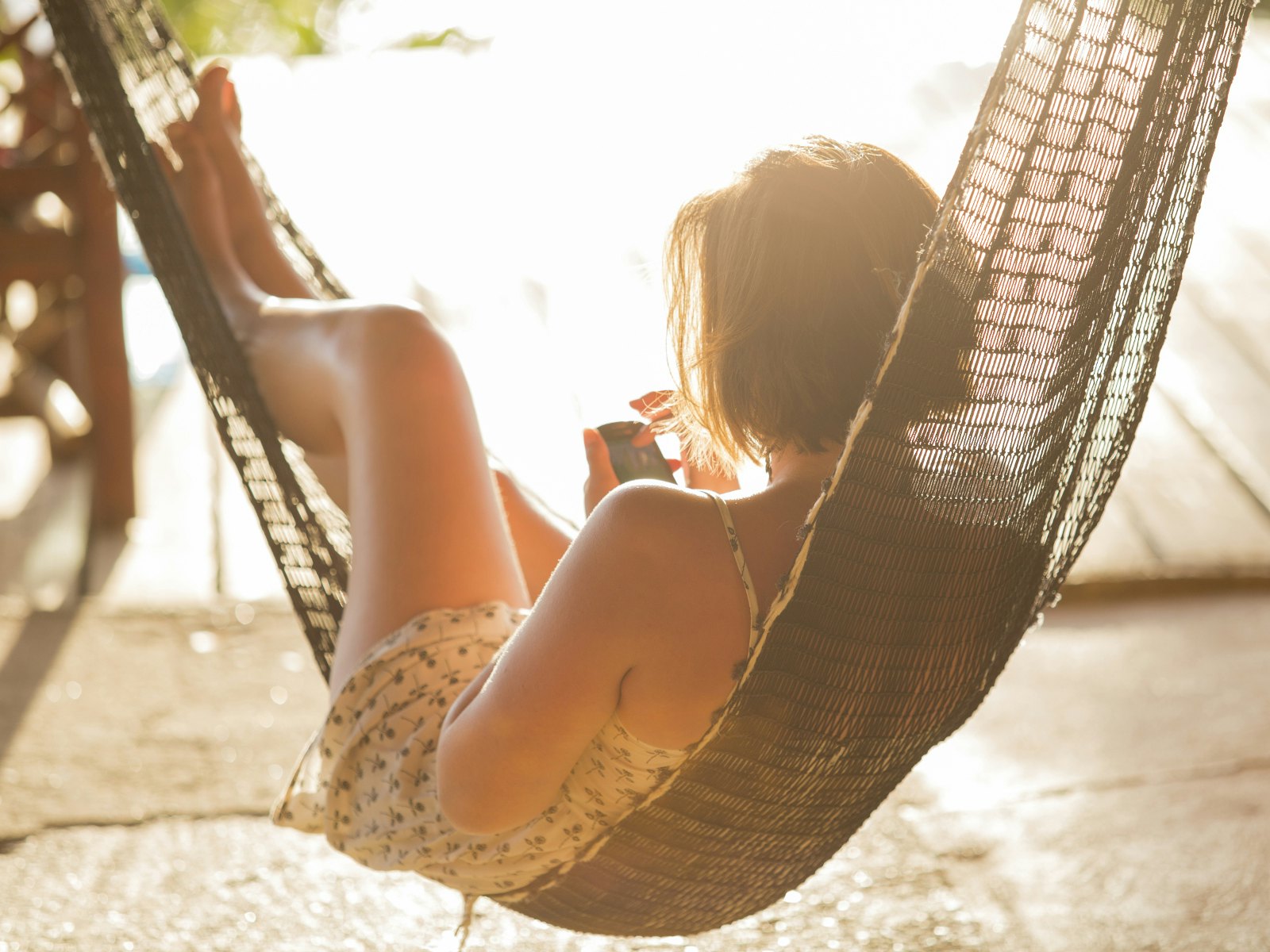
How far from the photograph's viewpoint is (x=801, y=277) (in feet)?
3.03

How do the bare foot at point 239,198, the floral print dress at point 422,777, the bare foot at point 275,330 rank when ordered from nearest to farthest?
the floral print dress at point 422,777 → the bare foot at point 275,330 → the bare foot at point 239,198

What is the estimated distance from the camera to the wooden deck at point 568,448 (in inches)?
109

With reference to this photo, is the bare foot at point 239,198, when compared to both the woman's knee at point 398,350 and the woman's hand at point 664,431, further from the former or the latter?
the woman's hand at point 664,431

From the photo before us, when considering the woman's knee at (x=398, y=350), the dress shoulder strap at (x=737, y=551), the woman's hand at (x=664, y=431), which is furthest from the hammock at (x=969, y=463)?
the woman's knee at (x=398, y=350)

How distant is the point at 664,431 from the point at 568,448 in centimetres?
187

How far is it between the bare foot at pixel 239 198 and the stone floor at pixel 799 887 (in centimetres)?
79

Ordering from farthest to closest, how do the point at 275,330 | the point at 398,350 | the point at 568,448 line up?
the point at 568,448
the point at 275,330
the point at 398,350

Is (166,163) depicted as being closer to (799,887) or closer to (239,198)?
(239,198)

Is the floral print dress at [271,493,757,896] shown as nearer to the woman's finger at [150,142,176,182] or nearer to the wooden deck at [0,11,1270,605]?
the woman's finger at [150,142,176,182]

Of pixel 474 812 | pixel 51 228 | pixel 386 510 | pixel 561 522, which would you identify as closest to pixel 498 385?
pixel 51 228

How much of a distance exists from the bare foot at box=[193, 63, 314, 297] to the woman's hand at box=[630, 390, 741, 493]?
643 millimetres

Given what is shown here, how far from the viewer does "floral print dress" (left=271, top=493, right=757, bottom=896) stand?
3.74 feet

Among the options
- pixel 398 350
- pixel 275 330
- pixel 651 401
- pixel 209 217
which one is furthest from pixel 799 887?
pixel 209 217

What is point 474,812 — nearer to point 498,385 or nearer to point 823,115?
point 498,385
